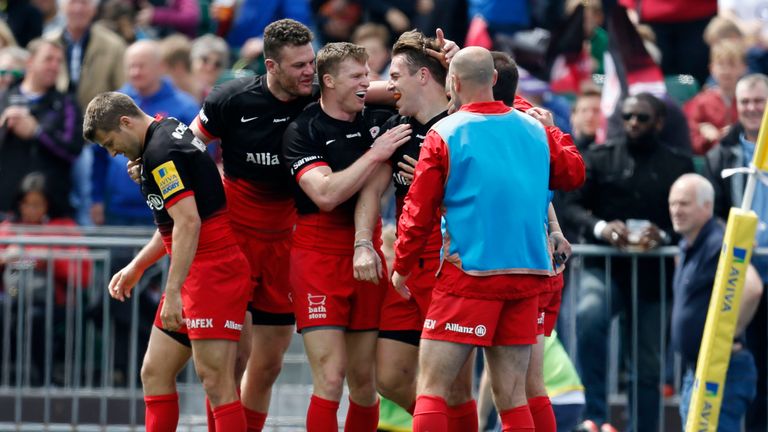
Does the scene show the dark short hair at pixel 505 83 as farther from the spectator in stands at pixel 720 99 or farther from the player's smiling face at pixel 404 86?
the spectator in stands at pixel 720 99

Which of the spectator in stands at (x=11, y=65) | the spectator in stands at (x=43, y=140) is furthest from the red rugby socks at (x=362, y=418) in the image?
the spectator in stands at (x=11, y=65)

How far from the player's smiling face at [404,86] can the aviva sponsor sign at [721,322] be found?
6.57 feet

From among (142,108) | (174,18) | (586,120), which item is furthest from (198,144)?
(174,18)

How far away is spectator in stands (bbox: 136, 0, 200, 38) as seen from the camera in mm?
14930

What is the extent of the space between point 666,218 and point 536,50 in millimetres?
2804

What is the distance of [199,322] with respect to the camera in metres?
8.43

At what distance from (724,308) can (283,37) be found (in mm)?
3025

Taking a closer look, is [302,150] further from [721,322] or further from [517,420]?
[721,322]

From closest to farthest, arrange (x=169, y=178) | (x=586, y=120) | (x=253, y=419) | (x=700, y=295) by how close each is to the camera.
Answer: (x=169, y=178)
(x=253, y=419)
(x=700, y=295)
(x=586, y=120)

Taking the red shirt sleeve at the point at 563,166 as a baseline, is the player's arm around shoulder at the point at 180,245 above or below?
below

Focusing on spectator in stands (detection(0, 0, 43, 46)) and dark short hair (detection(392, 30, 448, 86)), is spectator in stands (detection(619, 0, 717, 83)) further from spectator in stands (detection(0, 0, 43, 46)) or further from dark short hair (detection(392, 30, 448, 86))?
spectator in stands (detection(0, 0, 43, 46))

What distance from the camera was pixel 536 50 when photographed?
13273mm

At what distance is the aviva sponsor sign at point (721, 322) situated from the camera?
8.84 m

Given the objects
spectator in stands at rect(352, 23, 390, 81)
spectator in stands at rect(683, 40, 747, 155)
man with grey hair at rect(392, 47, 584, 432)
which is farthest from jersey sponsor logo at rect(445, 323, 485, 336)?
spectator in stands at rect(352, 23, 390, 81)
